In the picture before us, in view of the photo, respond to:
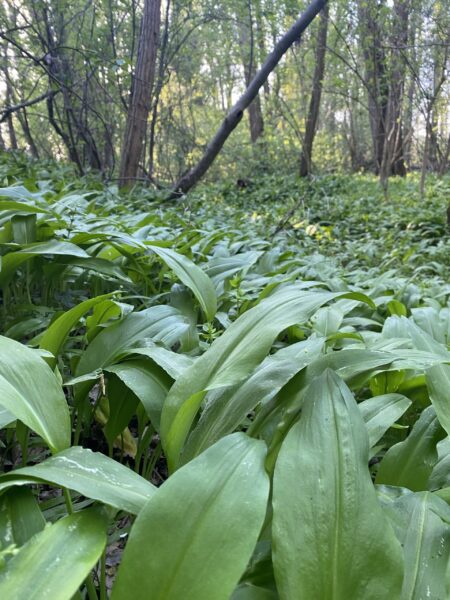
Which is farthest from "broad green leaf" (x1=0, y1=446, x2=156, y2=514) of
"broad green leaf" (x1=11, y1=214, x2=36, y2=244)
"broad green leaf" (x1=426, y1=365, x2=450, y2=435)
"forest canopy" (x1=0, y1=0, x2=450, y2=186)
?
"forest canopy" (x1=0, y1=0, x2=450, y2=186)

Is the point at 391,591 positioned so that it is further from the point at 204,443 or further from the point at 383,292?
the point at 383,292

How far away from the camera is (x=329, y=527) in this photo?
52 cm

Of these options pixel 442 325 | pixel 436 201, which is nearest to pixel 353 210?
pixel 436 201

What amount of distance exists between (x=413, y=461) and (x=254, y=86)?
16.1 ft

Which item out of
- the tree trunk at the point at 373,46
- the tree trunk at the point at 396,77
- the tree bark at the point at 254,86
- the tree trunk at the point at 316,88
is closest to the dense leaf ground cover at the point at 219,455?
the tree bark at the point at 254,86

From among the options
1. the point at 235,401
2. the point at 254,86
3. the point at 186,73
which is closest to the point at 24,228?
the point at 235,401

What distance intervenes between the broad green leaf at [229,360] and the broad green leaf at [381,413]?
207 mm

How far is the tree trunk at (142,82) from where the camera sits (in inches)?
200

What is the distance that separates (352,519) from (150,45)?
5553 mm

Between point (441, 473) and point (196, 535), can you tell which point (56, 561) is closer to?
point (196, 535)

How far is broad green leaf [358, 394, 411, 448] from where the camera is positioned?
2.65 ft

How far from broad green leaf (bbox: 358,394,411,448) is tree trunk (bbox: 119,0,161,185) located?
4562mm

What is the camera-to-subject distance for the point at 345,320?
1.64 meters

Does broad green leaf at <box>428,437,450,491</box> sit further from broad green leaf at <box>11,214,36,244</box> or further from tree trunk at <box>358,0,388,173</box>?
tree trunk at <box>358,0,388,173</box>
